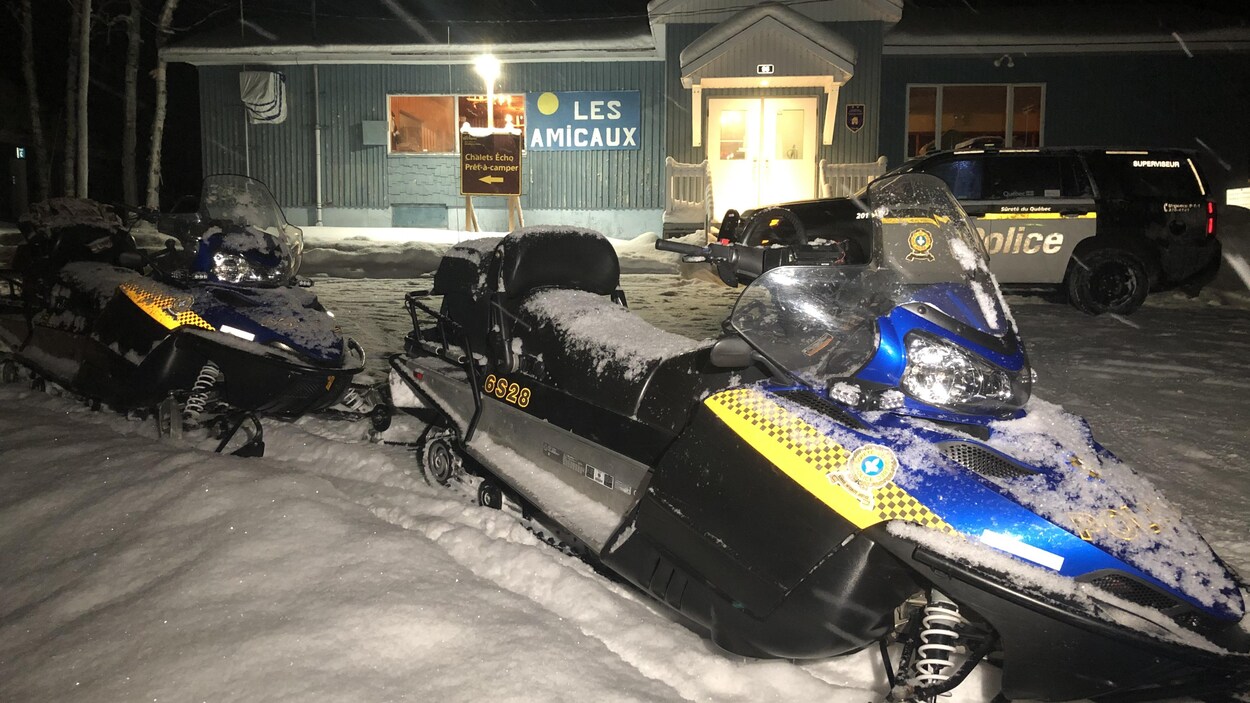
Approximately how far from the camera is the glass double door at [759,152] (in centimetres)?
1702

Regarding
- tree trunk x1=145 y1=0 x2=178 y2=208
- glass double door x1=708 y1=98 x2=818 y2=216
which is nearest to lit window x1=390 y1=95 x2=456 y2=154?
glass double door x1=708 y1=98 x2=818 y2=216

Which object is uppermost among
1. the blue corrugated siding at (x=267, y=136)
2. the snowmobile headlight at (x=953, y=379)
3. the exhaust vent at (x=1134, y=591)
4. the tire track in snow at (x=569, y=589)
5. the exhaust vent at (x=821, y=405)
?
the blue corrugated siding at (x=267, y=136)

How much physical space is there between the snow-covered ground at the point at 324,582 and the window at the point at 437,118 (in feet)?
45.8

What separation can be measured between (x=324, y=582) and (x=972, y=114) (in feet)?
58.5

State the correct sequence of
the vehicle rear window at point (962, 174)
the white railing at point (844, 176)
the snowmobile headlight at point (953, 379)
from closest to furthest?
the snowmobile headlight at point (953, 379) → the vehicle rear window at point (962, 174) → the white railing at point (844, 176)

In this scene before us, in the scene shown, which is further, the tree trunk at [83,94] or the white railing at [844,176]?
the tree trunk at [83,94]

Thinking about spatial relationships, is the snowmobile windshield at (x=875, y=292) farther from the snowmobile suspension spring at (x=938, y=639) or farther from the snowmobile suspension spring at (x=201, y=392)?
the snowmobile suspension spring at (x=201, y=392)

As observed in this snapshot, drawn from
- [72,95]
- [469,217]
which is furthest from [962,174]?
[72,95]

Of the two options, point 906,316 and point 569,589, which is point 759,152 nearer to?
point 569,589

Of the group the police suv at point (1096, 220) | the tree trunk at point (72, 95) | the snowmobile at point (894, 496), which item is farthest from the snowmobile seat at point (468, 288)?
the tree trunk at point (72, 95)

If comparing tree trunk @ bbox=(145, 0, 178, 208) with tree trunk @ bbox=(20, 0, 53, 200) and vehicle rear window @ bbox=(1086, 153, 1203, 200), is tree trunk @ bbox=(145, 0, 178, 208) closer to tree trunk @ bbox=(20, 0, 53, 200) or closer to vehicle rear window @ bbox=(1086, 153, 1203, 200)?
tree trunk @ bbox=(20, 0, 53, 200)

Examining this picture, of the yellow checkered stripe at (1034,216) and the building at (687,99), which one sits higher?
the building at (687,99)

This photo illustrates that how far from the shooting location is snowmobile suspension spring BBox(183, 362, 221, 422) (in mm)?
5020

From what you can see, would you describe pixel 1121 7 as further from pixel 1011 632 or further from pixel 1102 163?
pixel 1011 632
